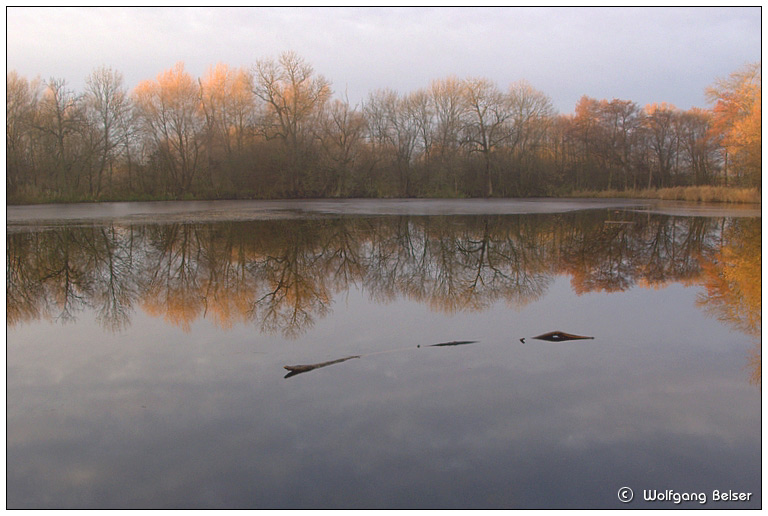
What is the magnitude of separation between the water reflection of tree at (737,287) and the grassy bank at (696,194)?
2120cm

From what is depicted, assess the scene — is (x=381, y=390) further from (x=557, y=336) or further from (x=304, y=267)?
(x=304, y=267)

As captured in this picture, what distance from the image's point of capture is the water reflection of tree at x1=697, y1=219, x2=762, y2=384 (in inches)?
224

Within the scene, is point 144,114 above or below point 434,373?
above

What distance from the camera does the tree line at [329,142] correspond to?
129 feet

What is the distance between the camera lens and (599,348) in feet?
16.4

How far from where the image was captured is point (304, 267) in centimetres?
941

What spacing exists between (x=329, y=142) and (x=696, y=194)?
26.5 meters

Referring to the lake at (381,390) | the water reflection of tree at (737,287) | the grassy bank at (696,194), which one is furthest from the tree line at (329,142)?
the lake at (381,390)

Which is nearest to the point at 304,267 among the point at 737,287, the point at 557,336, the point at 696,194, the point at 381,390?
the point at 557,336

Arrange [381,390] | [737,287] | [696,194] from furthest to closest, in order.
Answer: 1. [696,194]
2. [737,287]
3. [381,390]

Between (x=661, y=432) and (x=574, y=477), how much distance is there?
32.0 inches

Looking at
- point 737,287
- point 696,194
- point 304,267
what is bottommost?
point 737,287

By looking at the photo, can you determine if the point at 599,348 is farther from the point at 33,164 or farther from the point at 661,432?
the point at 33,164

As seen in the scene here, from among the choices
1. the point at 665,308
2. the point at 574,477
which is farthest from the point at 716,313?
the point at 574,477
